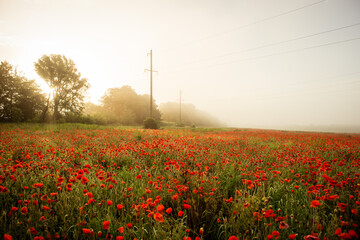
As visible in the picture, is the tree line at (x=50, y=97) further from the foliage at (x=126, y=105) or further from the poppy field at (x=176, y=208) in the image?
the poppy field at (x=176, y=208)

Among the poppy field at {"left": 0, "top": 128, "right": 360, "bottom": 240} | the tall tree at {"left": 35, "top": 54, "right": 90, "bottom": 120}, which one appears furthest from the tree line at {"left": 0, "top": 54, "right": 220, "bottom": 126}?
the poppy field at {"left": 0, "top": 128, "right": 360, "bottom": 240}

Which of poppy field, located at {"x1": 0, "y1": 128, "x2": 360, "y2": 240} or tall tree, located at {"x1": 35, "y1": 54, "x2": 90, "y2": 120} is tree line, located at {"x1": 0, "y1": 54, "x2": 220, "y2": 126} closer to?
tall tree, located at {"x1": 35, "y1": 54, "x2": 90, "y2": 120}

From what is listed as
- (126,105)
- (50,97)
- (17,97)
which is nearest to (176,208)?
(17,97)

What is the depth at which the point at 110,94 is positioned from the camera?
41406 millimetres

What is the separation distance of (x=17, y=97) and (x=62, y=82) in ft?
22.3

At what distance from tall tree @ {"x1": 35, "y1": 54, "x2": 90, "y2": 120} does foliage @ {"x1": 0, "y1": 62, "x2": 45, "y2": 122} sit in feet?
Answer: 8.55

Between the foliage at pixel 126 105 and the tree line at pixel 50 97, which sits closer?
the tree line at pixel 50 97

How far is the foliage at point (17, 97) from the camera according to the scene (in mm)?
19500

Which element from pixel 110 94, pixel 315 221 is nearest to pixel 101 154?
pixel 315 221

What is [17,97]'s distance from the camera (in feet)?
69.0

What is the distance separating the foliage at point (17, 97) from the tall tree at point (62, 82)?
2.61 metres

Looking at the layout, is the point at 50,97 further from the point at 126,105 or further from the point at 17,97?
the point at 126,105

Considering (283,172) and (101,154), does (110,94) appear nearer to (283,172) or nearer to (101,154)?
(101,154)

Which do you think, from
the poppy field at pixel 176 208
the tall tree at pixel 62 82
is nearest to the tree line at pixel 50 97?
the tall tree at pixel 62 82
